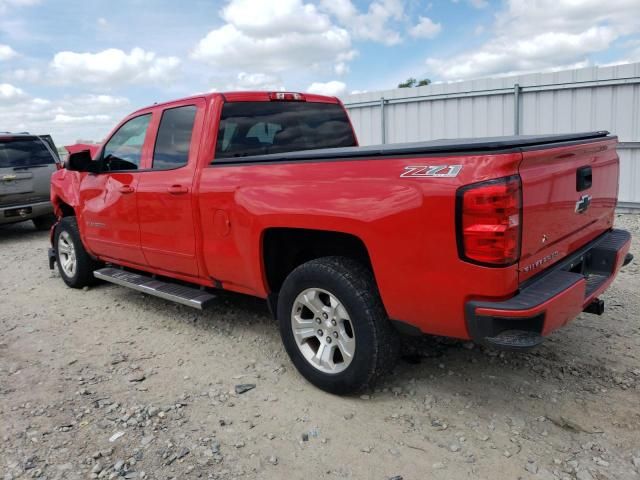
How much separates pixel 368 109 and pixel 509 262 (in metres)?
10.1

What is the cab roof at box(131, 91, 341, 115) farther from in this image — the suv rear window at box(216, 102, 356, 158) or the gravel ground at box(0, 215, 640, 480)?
the gravel ground at box(0, 215, 640, 480)

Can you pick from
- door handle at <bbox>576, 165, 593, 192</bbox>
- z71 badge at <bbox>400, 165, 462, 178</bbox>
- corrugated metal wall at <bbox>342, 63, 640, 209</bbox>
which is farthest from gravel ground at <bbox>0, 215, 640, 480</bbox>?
corrugated metal wall at <bbox>342, 63, 640, 209</bbox>

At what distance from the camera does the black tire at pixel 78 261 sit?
228 inches

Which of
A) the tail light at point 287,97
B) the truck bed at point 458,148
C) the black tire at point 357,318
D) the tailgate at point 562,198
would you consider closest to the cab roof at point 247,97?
the tail light at point 287,97

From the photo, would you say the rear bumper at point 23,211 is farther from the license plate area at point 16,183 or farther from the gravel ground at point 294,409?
the gravel ground at point 294,409

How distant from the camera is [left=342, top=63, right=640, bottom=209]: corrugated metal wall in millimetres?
9180

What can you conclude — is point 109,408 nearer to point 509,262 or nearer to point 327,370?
point 327,370

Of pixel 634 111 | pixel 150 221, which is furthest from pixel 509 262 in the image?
pixel 634 111

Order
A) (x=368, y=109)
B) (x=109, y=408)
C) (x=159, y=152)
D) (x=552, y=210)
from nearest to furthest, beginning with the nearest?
(x=552, y=210)
(x=109, y=408)
(x=159, y=152)
(x=368, y=109)

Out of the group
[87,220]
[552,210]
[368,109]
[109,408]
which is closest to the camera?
[552,210]

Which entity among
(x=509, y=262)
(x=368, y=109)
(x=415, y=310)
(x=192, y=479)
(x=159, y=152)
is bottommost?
(x=192, y=479)

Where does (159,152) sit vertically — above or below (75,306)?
above

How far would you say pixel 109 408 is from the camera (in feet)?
10.9

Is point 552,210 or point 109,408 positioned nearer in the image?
point 552,210
